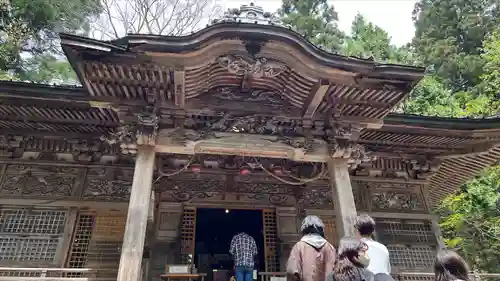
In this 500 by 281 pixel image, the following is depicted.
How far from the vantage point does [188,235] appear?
7828 mm

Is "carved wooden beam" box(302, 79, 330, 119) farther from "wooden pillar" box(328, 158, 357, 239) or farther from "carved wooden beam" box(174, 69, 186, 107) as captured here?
"carved wooden beam" box(174, 69, 186, 107)

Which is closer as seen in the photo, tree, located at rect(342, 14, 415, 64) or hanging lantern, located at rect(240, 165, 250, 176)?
hanging lantern, located at rect(240, 165, 250, 176)

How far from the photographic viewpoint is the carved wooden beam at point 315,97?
6.02 meters

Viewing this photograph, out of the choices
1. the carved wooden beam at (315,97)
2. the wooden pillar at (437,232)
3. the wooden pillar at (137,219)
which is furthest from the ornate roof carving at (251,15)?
the wooden pillar at (437,232)

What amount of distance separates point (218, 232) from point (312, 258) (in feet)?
30.9

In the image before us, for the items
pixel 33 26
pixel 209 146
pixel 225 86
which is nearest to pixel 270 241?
pixel 209 146

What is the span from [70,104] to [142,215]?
2.58 metres

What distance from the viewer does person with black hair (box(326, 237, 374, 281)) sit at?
114 inches

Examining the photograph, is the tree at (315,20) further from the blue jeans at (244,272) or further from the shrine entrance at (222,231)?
the blue jeans at (244,272)

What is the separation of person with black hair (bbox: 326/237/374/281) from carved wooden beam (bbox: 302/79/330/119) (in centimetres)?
352

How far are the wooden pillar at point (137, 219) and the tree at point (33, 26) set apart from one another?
46.3 feet

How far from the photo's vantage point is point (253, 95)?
6.74 meters

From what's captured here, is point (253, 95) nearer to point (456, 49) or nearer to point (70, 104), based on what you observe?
point (70, 104)

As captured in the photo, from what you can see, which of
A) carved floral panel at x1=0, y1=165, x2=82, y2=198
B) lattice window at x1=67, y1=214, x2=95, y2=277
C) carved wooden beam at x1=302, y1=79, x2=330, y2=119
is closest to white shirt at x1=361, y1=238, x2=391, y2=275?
carved wooden beam at x1=302, y1=79, x2=330, y2=119
